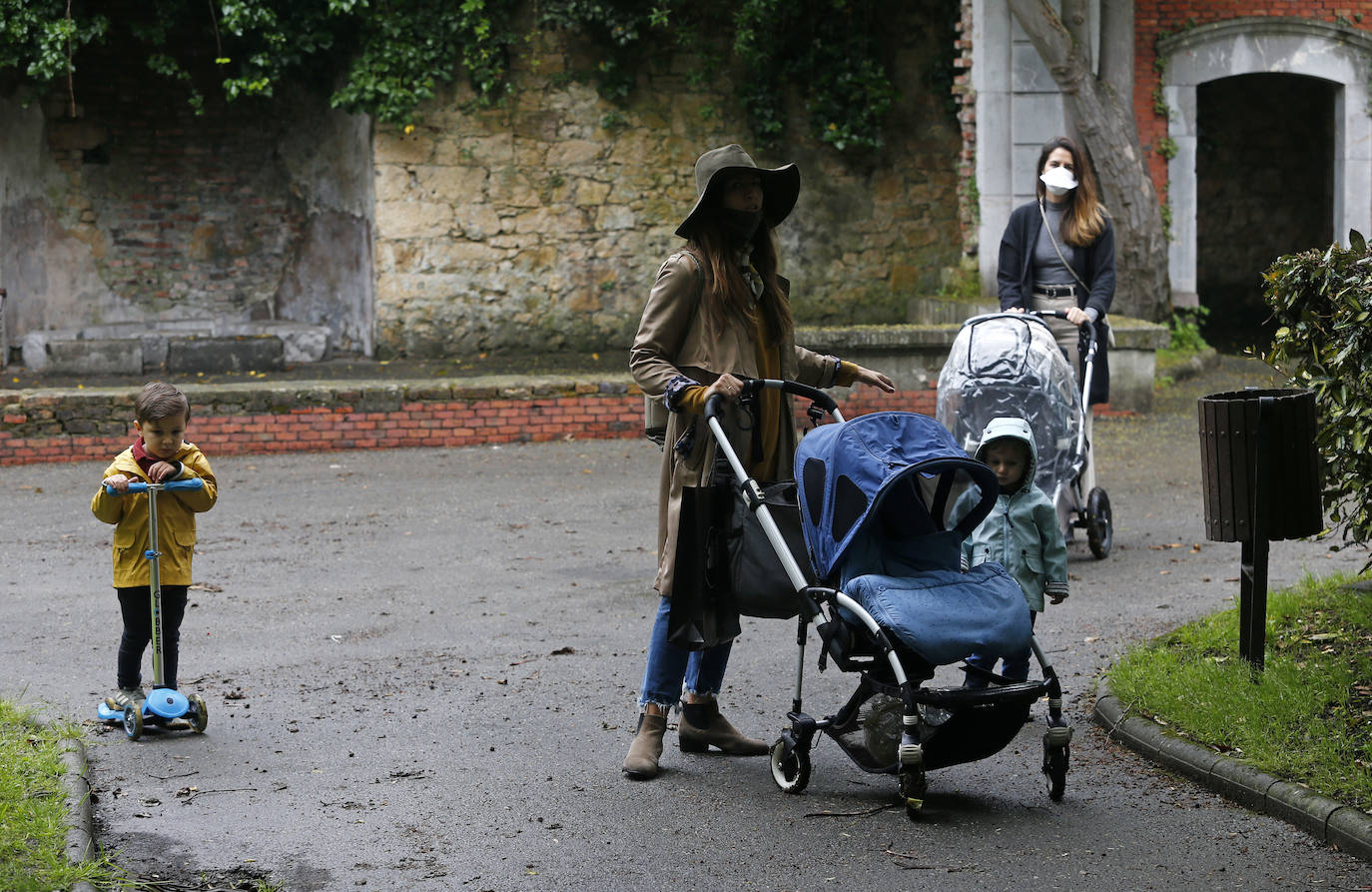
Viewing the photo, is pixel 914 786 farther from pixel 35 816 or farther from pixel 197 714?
pixel 197 714

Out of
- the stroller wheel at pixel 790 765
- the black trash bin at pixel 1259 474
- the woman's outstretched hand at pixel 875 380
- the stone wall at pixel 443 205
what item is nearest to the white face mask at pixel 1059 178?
the black trash bin at pixel 1259 474

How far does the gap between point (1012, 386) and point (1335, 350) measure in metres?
1.84

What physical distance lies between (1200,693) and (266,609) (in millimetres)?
4454

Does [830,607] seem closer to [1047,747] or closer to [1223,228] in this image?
[1047,747]

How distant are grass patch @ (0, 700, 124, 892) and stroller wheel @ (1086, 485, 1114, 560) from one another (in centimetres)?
522

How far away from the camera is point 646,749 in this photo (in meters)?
4.91

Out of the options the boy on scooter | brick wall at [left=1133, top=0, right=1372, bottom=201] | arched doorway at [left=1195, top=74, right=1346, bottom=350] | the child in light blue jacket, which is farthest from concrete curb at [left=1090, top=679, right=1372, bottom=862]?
arched doorway at [left=1195, top=74, right=1346, bottom=350]

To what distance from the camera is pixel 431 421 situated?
40.5ft

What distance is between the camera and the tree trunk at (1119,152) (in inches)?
584

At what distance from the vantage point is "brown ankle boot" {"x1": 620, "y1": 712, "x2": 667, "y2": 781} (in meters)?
4.87

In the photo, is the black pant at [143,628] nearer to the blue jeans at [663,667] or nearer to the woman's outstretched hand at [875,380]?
the blue jeans at [663,667]

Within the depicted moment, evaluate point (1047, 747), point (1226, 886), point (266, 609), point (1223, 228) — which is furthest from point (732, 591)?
point (1223, 228)

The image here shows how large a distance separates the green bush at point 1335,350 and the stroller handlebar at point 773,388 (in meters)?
1.85

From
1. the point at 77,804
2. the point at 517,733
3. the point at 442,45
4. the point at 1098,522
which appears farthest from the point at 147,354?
the point at 77,804
